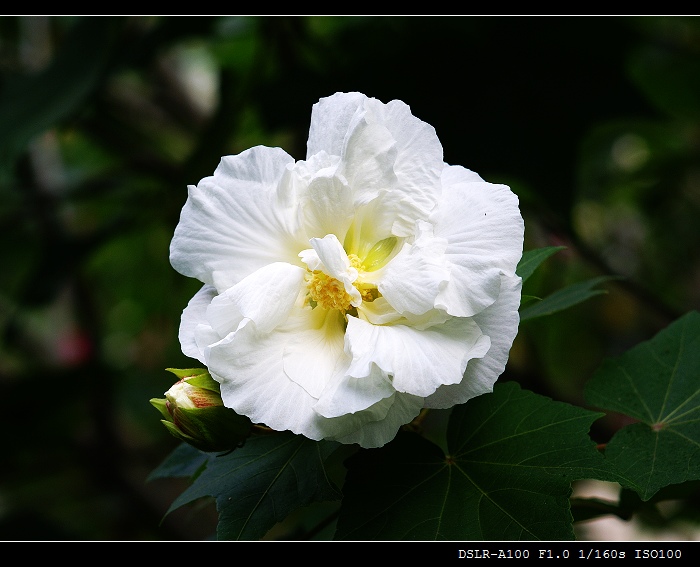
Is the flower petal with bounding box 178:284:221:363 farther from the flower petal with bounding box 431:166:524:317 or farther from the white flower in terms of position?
the flower petal with bounding box 431:166:524:317

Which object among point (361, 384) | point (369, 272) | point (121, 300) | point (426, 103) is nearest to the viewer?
point (361, 384)

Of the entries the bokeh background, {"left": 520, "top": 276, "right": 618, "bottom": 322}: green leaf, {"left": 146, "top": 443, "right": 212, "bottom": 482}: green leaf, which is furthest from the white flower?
the bokeh background

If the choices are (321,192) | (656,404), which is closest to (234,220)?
(321,192)

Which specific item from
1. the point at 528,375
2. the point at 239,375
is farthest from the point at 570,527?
the point at 528,375

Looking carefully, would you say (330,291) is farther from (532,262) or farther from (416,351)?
(532,262)

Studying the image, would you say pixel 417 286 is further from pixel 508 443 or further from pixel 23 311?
pixel 23 311

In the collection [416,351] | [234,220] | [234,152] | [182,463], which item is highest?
→ [234,220]
